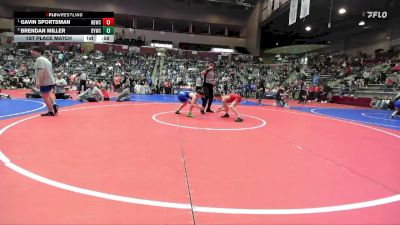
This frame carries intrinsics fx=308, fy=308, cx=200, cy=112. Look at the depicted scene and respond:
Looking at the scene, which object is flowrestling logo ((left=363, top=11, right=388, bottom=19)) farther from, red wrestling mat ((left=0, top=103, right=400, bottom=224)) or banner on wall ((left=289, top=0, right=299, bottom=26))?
red wrestling mat ((left=0, top=103, right=400, bottom=224))

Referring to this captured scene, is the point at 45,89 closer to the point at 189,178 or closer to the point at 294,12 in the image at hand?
the point at 189,178

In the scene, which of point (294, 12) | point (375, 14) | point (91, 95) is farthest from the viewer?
point (375, 14)

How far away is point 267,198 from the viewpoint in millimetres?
2576

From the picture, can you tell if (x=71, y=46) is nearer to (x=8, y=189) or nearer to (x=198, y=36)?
(x=198, y=36)

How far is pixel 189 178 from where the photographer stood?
2.99 meters

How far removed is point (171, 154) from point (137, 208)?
1641mm

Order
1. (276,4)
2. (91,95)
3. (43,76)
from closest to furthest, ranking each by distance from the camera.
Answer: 1. (43,76)
2. (91,95)
3. (276,4)

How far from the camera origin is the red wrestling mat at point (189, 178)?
7.29 ft

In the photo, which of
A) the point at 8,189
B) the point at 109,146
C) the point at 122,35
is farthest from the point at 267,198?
the point at 122,35
